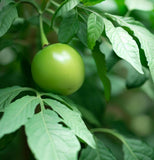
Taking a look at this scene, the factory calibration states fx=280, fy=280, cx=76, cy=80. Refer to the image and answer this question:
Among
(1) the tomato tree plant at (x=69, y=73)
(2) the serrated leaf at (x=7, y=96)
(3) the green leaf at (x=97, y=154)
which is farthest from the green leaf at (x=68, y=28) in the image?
(3) the green leaf at (x=97, y=154)

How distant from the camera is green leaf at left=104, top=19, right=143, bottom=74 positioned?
47 cm

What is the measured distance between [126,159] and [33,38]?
0.64 m

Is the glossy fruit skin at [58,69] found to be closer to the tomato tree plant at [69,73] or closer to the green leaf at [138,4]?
the tomato tree plant at [69,73]

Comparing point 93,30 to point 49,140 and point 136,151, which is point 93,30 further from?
point 136,151

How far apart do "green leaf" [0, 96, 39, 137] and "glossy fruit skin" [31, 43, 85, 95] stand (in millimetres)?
88

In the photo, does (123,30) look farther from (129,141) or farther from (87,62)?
(87,62)

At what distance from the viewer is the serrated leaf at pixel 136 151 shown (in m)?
0.66

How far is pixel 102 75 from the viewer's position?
0.61 meters

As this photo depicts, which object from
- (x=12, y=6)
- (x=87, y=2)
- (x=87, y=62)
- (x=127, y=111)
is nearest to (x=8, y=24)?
(x=12, y=6)

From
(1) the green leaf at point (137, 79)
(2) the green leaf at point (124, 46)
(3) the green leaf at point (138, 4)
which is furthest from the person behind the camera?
(3) the green leaf at point (138, 4)

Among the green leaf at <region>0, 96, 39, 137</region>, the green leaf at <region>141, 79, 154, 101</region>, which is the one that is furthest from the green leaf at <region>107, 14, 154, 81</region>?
the green leaf at <region>141, 79, 154, 101</region>

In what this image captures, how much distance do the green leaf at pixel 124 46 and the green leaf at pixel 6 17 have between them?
19 centimetres

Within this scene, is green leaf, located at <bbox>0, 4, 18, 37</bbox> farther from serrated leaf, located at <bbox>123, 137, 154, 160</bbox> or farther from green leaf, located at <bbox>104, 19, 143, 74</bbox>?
serrated leaf, located at <bbox>123, 137, 154, 160</bbox>

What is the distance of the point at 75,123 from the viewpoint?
459 mm
